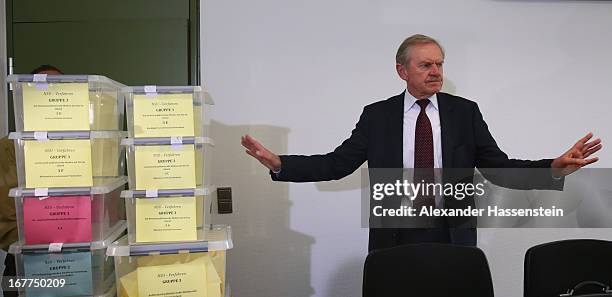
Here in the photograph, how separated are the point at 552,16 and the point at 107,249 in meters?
2.58

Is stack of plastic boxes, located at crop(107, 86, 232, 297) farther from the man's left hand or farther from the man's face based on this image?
the man's left hand

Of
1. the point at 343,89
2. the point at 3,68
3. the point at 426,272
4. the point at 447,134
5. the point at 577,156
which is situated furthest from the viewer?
the point at 343,89

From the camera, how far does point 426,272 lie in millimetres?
1642

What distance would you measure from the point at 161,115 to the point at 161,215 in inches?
14.0

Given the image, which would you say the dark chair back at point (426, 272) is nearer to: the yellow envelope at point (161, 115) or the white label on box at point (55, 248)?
the yellow envelope at point (161, 115)

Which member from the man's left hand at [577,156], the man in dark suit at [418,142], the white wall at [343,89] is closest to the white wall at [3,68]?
the white wall at [343,89]

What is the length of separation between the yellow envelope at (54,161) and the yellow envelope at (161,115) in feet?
0.65

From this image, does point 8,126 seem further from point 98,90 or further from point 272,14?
point 272,14

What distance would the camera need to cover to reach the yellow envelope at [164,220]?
1743mm

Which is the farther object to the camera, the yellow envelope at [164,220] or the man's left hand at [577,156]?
the man's left hand at [577,156]

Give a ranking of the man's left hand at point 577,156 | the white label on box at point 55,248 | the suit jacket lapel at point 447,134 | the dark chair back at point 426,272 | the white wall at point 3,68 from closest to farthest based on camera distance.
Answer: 1. the dark chair back at point 426,272
2. the white label on box at point 55,248
3. the man's left hand at point 577,156
4. the suit jacket lapel at point 447,134
5. the white wall at point 3,68

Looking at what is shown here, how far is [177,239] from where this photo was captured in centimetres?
175

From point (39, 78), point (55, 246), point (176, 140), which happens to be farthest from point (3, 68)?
point (176, 140)

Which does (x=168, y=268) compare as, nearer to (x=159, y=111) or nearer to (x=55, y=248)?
(x=55, y=248)
